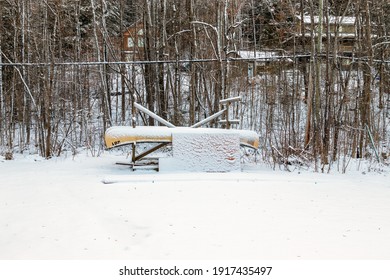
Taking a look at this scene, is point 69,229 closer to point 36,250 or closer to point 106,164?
point 36,250

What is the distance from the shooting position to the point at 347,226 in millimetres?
4438

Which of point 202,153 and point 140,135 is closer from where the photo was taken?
point 202,153

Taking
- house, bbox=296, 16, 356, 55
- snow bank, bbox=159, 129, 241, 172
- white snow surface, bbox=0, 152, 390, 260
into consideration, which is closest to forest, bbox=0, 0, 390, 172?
house, bbox=296, 16, 356, 55

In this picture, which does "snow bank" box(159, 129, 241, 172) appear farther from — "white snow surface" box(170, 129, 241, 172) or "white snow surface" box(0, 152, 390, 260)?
"white snow surface" box(0, 152, 390, 260)

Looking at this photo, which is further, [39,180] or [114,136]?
[114,136]

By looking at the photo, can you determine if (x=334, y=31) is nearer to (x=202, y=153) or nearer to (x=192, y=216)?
(x=202, y=153)

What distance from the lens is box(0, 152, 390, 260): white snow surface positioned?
3.65 metres

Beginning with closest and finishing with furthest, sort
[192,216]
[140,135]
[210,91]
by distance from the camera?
[192,216] → [140,135] → [210,91]

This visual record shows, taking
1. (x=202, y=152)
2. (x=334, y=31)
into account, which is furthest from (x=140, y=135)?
(x=334, y=31)

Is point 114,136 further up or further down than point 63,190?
further up

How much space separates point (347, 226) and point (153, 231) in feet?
6.45

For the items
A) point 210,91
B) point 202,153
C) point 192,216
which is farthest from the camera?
point 210,91

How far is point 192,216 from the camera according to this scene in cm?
470

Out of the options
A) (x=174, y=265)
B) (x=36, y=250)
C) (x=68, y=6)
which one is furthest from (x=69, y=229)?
(x=68, y=6)
